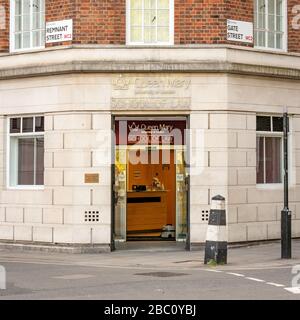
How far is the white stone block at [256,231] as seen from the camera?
64.6 feet

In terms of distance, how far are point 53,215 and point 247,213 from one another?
4.67 m

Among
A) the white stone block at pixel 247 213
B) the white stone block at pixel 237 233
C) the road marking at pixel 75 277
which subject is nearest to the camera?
the road marking at pixel 75 277

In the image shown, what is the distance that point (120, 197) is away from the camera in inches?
806

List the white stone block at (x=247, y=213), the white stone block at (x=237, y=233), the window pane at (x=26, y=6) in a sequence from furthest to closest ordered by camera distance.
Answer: the window pane at (x=26, y=6) < the white stone block at (x=247, y=213) < the white stone block at (x=237, y=233)

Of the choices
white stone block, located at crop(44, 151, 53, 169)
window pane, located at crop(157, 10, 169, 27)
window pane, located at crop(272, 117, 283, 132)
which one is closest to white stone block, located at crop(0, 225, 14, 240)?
white stone block, located at crop(44, 151, 53, 169)

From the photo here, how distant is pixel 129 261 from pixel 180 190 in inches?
143

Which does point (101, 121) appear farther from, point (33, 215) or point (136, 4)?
point (136, 4)

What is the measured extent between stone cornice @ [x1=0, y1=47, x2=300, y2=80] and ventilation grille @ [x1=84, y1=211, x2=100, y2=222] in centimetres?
332

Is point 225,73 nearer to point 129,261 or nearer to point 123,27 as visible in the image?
point 123,27

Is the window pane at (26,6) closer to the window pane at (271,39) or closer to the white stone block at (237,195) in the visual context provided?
the window pane at (271,39)

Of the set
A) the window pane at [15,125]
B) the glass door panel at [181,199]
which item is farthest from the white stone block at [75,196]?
the glass door panel at [181,199]

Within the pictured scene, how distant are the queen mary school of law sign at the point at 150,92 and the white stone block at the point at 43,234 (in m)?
3.33

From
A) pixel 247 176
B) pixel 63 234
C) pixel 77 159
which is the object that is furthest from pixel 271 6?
pixel 63 234
